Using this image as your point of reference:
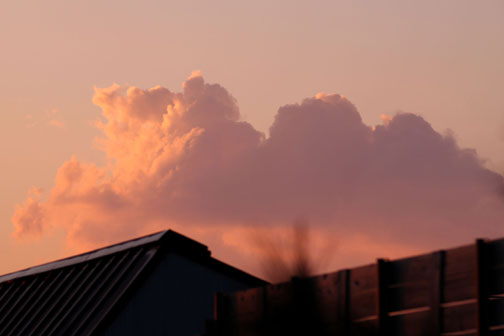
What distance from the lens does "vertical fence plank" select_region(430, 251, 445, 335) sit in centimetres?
1049

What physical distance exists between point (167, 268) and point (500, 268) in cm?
1592

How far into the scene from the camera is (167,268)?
80.8 ft

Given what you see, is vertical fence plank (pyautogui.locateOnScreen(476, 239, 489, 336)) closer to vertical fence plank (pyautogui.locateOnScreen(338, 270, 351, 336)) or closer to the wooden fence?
the wooden fence

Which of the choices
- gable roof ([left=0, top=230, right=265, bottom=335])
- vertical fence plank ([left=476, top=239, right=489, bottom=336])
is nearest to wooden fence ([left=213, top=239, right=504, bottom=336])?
vertical fence plank ([left=476, top=239, right=489, bottom=336])

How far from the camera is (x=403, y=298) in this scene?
1119 centimetres

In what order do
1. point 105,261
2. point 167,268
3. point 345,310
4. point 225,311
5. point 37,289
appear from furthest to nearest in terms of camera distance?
point 37,289, point 105,261, point 167,268, point 225,311, point 345,310

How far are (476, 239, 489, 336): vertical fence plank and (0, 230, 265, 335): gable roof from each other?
1460 centimetres

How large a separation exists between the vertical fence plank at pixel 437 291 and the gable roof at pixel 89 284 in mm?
13796

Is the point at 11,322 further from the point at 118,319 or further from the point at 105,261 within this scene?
the point at 118,319

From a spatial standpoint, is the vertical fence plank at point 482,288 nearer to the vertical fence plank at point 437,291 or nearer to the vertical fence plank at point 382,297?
the vertical fence plank at point 437,291

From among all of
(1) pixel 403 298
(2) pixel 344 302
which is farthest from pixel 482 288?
(2) pixel 344 302

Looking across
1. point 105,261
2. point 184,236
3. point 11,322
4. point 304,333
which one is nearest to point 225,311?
point 304,333

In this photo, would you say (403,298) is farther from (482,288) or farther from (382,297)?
(482,288)

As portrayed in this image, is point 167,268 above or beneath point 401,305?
above
